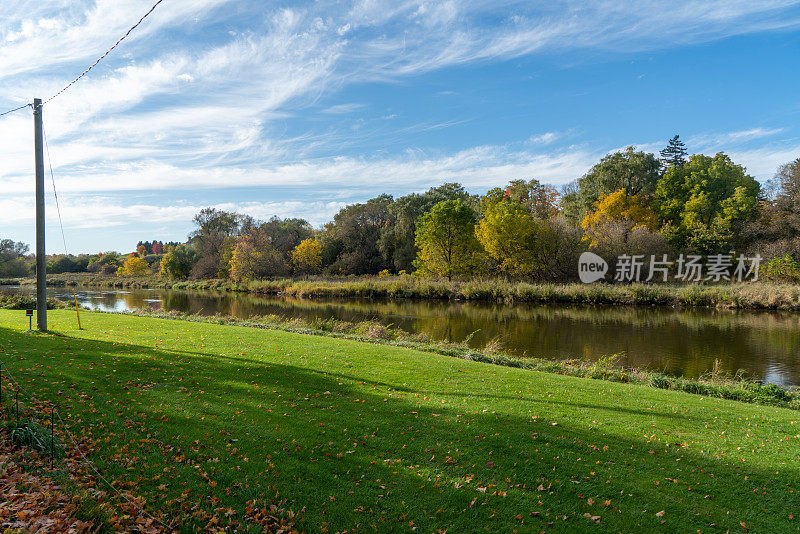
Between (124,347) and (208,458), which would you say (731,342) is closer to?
(208,458)

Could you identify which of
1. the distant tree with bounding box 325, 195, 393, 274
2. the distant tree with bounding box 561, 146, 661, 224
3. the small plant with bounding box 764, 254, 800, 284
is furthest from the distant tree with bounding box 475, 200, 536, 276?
the distant tree with bounding box 325, 195, 393, 274

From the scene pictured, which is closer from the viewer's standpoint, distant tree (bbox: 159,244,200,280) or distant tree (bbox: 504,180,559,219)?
distant tree (bbox: 504,180,559,219)

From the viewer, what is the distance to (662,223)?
4600cm

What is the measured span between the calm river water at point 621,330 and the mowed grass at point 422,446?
7220 mm

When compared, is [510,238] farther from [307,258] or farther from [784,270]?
[307,258]

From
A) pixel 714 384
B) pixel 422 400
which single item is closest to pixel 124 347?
pixel 422 400

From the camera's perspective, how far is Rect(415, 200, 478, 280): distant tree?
153 feet

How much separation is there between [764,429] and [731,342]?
45.3 feet

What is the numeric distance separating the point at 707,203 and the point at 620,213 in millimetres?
8073

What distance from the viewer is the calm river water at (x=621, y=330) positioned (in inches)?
607

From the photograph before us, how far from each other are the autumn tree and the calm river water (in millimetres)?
29295

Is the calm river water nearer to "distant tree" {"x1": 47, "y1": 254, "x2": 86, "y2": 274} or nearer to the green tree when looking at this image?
the green tree

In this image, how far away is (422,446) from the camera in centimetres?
573

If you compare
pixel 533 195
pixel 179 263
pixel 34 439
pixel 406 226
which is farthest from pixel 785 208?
pixel 179 263
